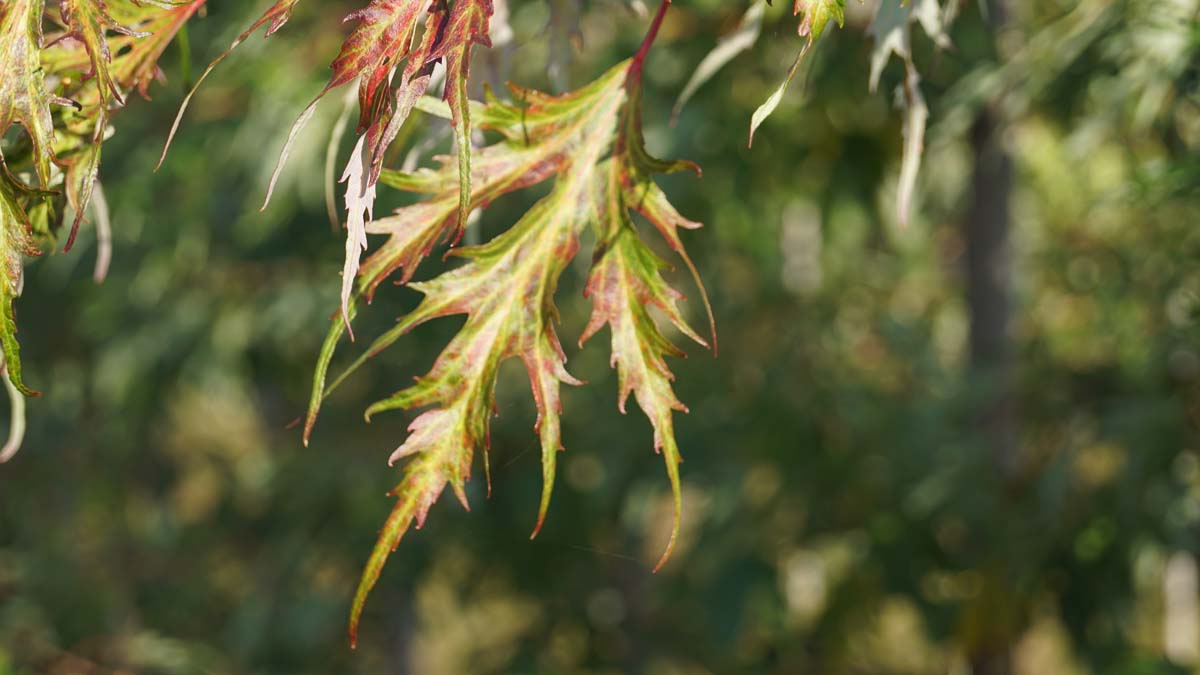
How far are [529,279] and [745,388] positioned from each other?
245 cm

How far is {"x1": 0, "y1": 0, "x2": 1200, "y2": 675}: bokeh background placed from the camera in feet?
7.29

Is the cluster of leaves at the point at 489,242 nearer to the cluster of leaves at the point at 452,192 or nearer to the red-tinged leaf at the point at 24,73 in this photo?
the cluster of leaves at the point at 452,192

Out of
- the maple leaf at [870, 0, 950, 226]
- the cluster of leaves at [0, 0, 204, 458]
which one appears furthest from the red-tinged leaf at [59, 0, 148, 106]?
the maple leaf at [870, 0, 950, 226]

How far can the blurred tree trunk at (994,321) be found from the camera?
2486 mm

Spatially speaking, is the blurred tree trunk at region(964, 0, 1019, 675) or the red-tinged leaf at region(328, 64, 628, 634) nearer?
the red-tinged leaf at region(328, 64, 628, 634)

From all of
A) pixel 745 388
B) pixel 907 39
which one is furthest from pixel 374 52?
pixel 745 388

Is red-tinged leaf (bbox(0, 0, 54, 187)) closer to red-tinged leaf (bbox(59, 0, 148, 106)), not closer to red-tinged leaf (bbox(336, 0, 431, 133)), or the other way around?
red-tinged leaf (bbox(59, 0, 148, 106))

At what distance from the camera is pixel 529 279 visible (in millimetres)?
806

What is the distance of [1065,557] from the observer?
248cm

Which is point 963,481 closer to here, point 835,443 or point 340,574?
point 835,443

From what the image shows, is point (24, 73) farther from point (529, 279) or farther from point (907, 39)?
point (907, 39)

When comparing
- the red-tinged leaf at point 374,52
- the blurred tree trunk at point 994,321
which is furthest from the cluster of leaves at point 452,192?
the blurred tree trunk at point 994,321

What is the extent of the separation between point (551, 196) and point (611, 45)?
1777mm

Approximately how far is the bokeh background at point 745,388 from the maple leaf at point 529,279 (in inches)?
11.9
